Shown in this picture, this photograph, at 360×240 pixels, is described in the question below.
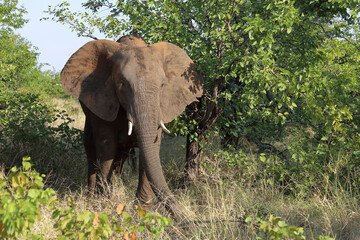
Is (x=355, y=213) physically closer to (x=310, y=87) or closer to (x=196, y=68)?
(x=310, y=87)

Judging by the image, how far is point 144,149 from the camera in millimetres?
5371

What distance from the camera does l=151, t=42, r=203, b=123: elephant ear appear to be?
6.07m

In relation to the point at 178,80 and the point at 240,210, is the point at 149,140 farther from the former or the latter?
the point at 240,210

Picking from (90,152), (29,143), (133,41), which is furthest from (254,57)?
(29,143)

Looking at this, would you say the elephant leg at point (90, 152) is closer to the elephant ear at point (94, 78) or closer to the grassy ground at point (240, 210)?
the grassy ground at point (240, 210)

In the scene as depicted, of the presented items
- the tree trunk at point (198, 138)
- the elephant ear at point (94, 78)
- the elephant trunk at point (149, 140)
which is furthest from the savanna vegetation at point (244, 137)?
the elephant ear at point (94, 78)

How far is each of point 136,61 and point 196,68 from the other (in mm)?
1209

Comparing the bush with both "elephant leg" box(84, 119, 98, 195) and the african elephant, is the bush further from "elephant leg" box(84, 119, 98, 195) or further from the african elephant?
the african elephant

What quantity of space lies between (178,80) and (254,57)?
1306mm

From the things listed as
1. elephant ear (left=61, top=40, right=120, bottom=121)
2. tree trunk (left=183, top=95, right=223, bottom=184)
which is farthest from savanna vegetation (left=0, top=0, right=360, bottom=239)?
elephant ear (left=61, top=40, right=120, bottom=121)

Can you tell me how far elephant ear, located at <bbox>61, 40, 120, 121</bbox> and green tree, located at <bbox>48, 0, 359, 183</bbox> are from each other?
2.69ft

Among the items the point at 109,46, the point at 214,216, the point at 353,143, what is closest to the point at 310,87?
the point at 353,143

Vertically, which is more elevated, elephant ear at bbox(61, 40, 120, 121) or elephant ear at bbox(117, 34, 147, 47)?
elephant ear at bbox(117, 34, 147, 47)

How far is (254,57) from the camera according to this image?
545cm
